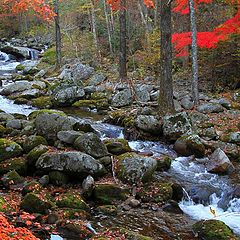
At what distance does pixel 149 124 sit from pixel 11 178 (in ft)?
18.0

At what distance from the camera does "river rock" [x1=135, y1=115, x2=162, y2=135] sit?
12203mm

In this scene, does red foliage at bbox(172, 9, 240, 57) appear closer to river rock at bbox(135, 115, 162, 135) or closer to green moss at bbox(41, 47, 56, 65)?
river rock at bbox(135, 115, 162, 135)

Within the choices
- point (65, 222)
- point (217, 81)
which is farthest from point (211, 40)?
point (65, 222)

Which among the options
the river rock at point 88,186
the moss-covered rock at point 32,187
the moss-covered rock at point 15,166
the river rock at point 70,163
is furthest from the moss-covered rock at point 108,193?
the moss-covered rock at point 15,166

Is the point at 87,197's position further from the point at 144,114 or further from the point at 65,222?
the point at 144,114

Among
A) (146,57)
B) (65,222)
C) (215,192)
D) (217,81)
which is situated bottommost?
(215,192)

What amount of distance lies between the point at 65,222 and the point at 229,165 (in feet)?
17.4

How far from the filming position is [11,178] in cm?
827

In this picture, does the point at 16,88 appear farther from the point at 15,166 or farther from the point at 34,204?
the point at 34,204

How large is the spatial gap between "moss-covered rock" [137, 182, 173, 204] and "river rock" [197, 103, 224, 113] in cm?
661

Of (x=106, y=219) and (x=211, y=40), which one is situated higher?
(x=211, y=40)

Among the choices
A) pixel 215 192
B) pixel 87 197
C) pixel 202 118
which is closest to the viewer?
pixel 87 197

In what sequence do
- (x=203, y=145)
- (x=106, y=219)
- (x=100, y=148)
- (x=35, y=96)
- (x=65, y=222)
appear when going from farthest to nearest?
1. (x=35, y=96)
2. (x=203, y=145)
3. (x=100, y=148)
4. (x=106, y=219)
5. (x=65, y=222)

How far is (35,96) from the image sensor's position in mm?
17938
